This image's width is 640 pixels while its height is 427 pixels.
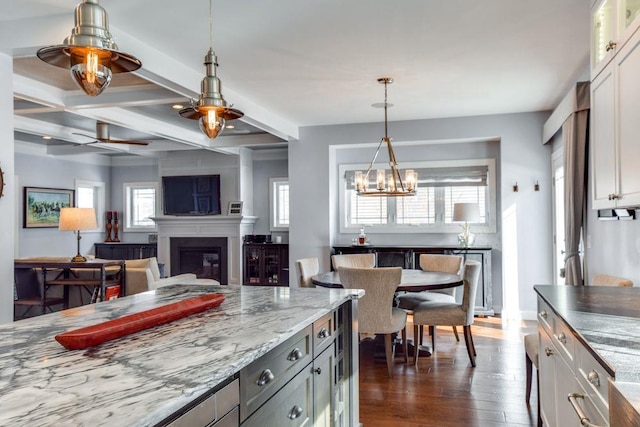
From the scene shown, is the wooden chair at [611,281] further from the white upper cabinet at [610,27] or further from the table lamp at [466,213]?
the table lamp at [466,213]

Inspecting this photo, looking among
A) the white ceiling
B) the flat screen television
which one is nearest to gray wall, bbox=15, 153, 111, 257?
the flat screen television

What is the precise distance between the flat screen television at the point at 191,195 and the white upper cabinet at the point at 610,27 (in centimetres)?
683

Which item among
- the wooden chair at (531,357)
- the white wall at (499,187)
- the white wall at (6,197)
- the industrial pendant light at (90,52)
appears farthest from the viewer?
the white wall at (499,187)

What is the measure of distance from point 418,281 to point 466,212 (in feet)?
7.05

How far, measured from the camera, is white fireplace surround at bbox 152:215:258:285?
27.9 feet

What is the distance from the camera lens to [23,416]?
0.98 metres

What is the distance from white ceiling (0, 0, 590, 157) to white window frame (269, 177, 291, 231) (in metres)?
2.75

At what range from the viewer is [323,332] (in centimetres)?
230

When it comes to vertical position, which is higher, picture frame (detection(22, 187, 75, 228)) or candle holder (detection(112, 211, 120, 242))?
picture frame (detection(22, 187, 75, 228))

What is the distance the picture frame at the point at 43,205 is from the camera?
7844 mm

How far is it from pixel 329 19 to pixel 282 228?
19.0ft

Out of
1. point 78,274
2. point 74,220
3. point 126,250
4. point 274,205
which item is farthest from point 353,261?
point 126,250

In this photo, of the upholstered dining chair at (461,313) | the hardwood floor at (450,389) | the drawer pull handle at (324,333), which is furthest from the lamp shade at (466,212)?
the drawer pull handle at (324,333)

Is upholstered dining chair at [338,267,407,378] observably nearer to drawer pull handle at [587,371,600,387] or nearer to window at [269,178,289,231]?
drawer pull handle at [587,371,600,387]
